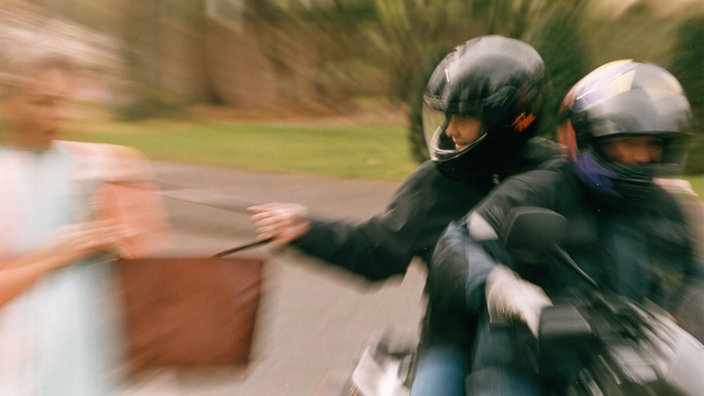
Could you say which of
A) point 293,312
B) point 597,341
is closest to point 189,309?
point 597,341

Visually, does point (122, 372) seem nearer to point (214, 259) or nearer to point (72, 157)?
point (214, 259)

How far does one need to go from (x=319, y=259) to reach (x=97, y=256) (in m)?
0.65

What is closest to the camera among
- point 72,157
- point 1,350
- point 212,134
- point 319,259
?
point 1,350

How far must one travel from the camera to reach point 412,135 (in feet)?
38.7

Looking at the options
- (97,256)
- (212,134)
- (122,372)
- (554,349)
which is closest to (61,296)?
(97,256)

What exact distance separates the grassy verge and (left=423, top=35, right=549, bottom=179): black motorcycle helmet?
10.6m

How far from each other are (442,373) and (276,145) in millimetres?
14262

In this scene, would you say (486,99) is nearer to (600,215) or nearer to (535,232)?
(600,215)

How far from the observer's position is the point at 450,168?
2.38m

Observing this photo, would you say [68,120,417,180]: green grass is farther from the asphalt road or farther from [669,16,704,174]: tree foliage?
[669,16,704,174]: tree foliage

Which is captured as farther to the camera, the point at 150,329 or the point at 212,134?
the point at 212,134

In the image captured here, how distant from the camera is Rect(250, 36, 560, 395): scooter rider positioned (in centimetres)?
222

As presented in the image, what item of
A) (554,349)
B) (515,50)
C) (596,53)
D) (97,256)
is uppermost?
(596,53)

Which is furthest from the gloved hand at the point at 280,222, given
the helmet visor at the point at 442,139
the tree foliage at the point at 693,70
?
the tree foliage at the point at 693,70
